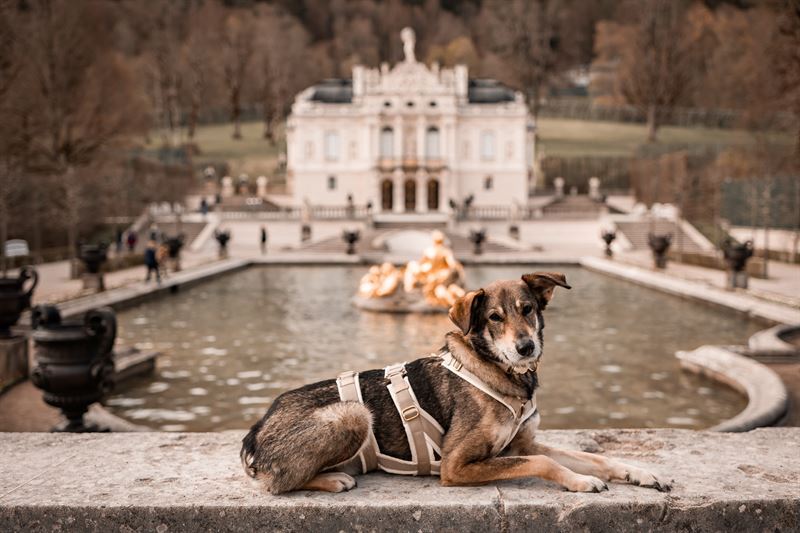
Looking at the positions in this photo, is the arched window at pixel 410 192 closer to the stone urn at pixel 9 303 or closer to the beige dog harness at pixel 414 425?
the stone urn at pixel 9 303

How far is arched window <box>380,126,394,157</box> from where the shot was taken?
6456cm

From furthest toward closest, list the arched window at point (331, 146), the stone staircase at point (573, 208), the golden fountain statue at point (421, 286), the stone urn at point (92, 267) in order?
the arched window at point (331, 146)
the stone staircase at point (573, 208)
the stone urn at point (92, 267)
the golden fountain statue at point (421, 286)

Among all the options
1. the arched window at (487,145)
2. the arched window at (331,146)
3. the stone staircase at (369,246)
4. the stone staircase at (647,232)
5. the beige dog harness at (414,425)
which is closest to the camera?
the beige dog harness at (414,425)

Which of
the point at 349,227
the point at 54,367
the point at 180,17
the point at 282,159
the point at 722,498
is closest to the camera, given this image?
the point at 722,498

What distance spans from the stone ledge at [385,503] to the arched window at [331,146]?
62736 millimetres

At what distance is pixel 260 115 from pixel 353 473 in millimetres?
100840

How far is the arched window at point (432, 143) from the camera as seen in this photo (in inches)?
2544

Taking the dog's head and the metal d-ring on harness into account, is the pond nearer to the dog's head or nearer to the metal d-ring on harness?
the metal d-ring on harness

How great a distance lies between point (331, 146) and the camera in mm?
65938

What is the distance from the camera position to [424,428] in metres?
3.81

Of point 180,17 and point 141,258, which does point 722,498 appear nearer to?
point 141,258

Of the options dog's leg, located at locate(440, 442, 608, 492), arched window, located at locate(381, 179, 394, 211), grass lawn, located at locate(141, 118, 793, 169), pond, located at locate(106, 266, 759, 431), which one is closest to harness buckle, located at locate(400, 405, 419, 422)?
dog's leg, located at locate(440, 442, 608, 492)

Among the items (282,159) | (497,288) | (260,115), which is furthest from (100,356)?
(260,115)

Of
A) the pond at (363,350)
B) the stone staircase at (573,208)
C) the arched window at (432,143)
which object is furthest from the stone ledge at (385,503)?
the arched window at (432,143)
